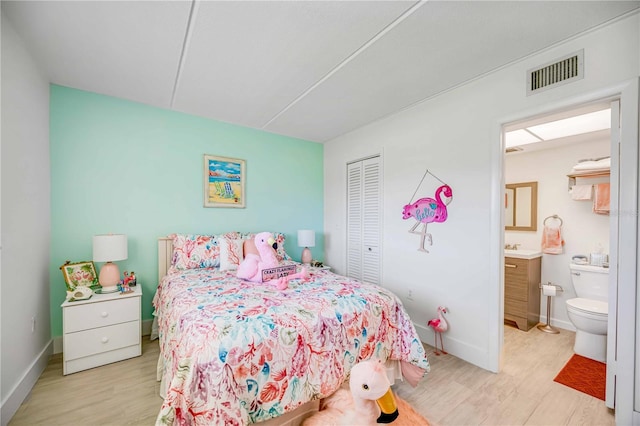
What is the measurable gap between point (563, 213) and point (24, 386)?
5.28m

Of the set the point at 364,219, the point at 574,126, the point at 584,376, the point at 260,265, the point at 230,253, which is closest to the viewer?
the point at 584,376

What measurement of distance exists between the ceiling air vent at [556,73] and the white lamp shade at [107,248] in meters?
3.62

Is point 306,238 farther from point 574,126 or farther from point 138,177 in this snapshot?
point 574,126

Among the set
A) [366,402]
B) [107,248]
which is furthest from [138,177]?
[366,402]

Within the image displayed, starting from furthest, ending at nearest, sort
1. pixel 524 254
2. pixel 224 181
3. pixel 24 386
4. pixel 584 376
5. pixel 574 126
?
pixel 224 181
pixel 524 254
pixel 574 126
pixel 584 376
pixel 24 386

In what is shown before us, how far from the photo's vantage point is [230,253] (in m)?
2.73

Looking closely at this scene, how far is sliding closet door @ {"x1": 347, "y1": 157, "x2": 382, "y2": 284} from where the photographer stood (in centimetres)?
328

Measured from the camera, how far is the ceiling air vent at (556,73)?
1736 millimetres

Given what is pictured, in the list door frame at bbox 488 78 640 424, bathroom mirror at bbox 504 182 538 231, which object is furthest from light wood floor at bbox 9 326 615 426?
bathroom mirror at bbox 504 182 538 231

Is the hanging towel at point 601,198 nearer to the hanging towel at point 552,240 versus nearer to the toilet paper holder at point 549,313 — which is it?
the hanging towel at point 552,240

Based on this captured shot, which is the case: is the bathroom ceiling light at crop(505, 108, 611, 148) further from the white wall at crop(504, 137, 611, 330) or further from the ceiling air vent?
the ceiling air vent

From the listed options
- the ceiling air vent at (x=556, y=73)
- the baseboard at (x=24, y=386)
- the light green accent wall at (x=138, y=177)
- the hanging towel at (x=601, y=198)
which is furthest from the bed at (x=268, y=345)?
the hanging towel at (x=601, y=198)

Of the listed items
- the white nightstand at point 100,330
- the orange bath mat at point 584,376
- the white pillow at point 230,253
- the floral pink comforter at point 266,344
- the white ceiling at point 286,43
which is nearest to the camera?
the floral pink comforter at point 266,344

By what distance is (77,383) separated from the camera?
196 centimetres
